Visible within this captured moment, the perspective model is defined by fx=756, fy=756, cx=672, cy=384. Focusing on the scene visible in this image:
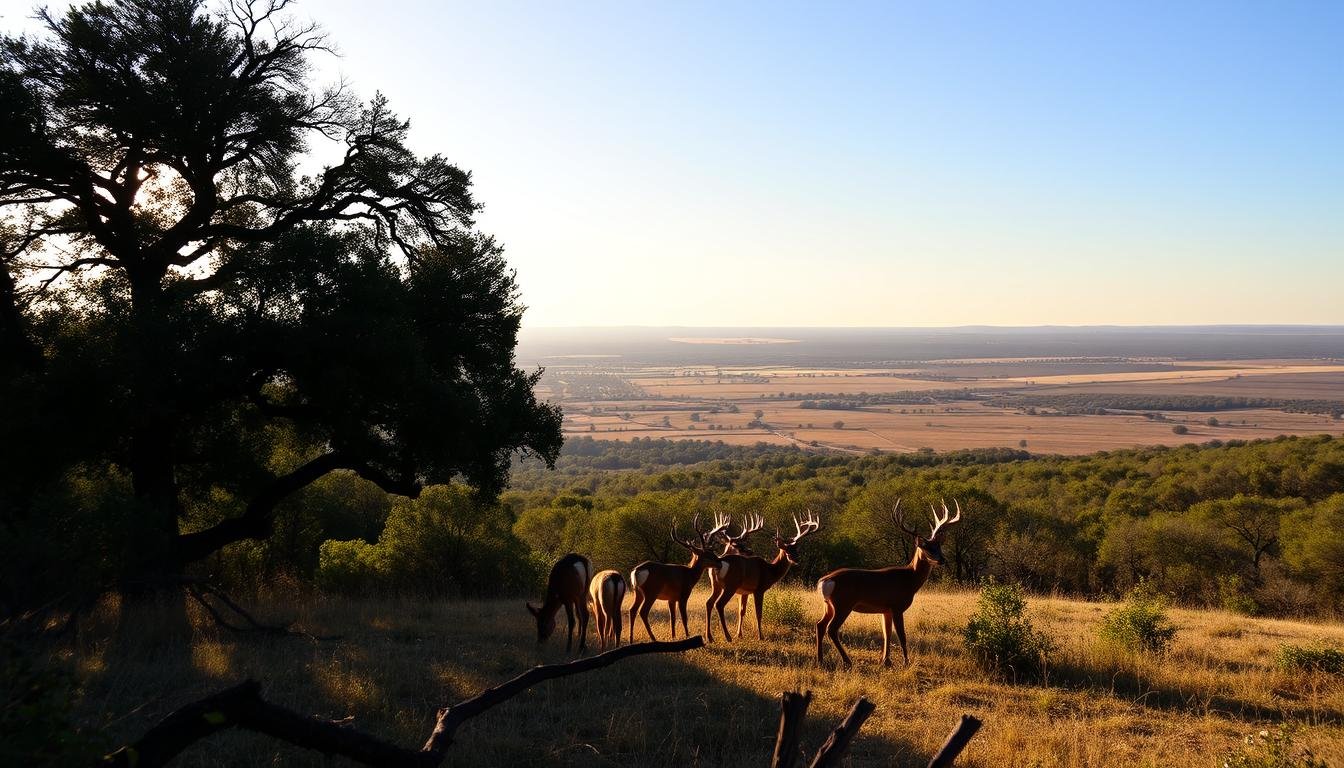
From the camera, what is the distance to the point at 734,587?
12.5m

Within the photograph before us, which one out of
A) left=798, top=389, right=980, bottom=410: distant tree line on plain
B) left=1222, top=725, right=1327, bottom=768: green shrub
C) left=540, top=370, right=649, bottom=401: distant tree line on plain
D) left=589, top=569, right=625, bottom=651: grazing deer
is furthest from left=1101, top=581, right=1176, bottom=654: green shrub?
left=540, top=370, right=649, bottom=401: distant tree line on plain

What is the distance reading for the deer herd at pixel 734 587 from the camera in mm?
10758

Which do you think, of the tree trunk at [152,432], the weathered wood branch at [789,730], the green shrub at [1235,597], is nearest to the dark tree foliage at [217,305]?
the tree trunk at [152,432]

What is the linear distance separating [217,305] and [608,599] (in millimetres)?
Answer: 7696

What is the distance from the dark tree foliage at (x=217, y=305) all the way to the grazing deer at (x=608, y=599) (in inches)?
133

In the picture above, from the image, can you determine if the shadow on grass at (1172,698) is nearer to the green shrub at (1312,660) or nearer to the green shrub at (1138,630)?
the green shrub at (1138,630)

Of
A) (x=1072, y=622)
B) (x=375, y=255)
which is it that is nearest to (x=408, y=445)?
(x=375, y=255)

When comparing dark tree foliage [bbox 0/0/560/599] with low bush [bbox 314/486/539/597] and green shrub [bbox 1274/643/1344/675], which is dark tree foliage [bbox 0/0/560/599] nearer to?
low bush [bbox 314/486/539/597]

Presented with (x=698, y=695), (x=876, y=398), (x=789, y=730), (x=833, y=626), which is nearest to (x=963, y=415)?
(x=876, y=398)

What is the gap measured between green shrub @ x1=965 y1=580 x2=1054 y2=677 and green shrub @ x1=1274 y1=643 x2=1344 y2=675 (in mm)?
3150

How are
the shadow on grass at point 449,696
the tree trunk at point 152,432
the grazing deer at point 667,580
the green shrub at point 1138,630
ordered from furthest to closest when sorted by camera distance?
the grazing deer at point 667,580 → the green shrub at point 1138,630 → the tree trunk at point 152,432 → the shadow on grass at point 449,696

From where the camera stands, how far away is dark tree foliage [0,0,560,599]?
11375 mm

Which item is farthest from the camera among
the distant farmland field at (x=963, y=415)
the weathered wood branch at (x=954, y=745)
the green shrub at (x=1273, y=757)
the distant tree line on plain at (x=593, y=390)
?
the distant tree line on plain at (x=593, y=390)

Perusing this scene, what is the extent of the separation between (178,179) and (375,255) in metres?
4.76
